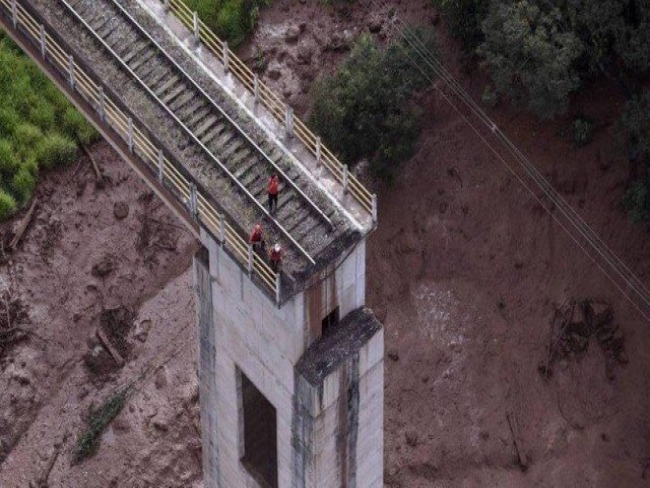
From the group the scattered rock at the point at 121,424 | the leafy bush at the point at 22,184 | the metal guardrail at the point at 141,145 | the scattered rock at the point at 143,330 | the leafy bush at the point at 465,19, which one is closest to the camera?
the metal guardrail at the point at 141,145

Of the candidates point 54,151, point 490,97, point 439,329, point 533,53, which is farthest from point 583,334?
point 54,151

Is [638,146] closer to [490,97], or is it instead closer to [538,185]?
[538,185]

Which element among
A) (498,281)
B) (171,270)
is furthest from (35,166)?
(498,281)

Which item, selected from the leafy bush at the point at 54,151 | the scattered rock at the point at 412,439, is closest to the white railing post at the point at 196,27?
the leafy bush at the point at 54,151

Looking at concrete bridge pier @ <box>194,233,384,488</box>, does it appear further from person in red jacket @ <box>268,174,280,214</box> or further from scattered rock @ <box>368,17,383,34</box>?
scattered rock @ <box>368,17,383,34</box>

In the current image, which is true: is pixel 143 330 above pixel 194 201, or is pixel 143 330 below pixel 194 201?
above

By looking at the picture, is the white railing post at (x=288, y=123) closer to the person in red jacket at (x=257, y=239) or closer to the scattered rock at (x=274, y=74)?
the person in red jacket at (x=257, y=239)
